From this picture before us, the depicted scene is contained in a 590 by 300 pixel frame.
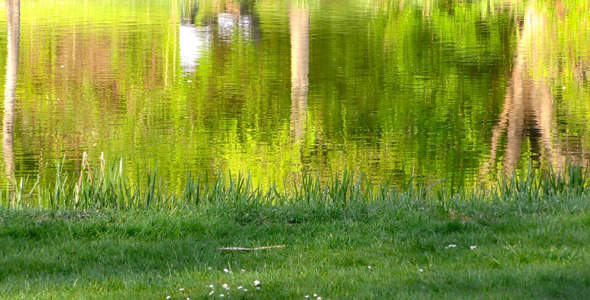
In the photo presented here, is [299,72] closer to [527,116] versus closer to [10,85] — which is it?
[527,116]

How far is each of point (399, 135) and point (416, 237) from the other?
6157 mm

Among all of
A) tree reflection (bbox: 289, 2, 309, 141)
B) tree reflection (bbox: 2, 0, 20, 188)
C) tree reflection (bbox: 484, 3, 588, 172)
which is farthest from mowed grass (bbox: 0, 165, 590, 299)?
tree reflection (bbox: 289, 2, 309, 141)

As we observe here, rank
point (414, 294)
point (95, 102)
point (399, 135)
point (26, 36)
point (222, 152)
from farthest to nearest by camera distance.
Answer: point (26, 36)
point (95, 102)
point (399, 135)
point (222, 152)
point (414, 294)

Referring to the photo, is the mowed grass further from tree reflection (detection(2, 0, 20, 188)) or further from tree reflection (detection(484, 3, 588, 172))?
tree reflection (detection(2, 0, 20, 188))

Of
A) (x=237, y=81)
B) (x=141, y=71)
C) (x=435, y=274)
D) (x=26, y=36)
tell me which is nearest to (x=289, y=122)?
(x=237, y=81)

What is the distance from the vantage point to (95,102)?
14.9 metres

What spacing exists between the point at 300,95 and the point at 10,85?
6.12m

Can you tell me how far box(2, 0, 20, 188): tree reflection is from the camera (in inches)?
444

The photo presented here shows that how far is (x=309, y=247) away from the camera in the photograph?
6.25 meters

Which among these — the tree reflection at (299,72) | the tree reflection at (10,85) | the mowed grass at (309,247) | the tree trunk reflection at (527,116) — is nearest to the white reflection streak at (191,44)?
the tree reflection at (299,72)

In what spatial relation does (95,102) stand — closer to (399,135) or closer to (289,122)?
(289,122)

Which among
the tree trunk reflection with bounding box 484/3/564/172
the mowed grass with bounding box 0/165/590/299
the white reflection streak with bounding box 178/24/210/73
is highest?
the white reflection streak with bounding box 178/24/210/73

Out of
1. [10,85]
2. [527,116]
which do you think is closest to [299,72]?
[527,116]

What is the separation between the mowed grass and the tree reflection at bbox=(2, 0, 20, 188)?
4.12 m
